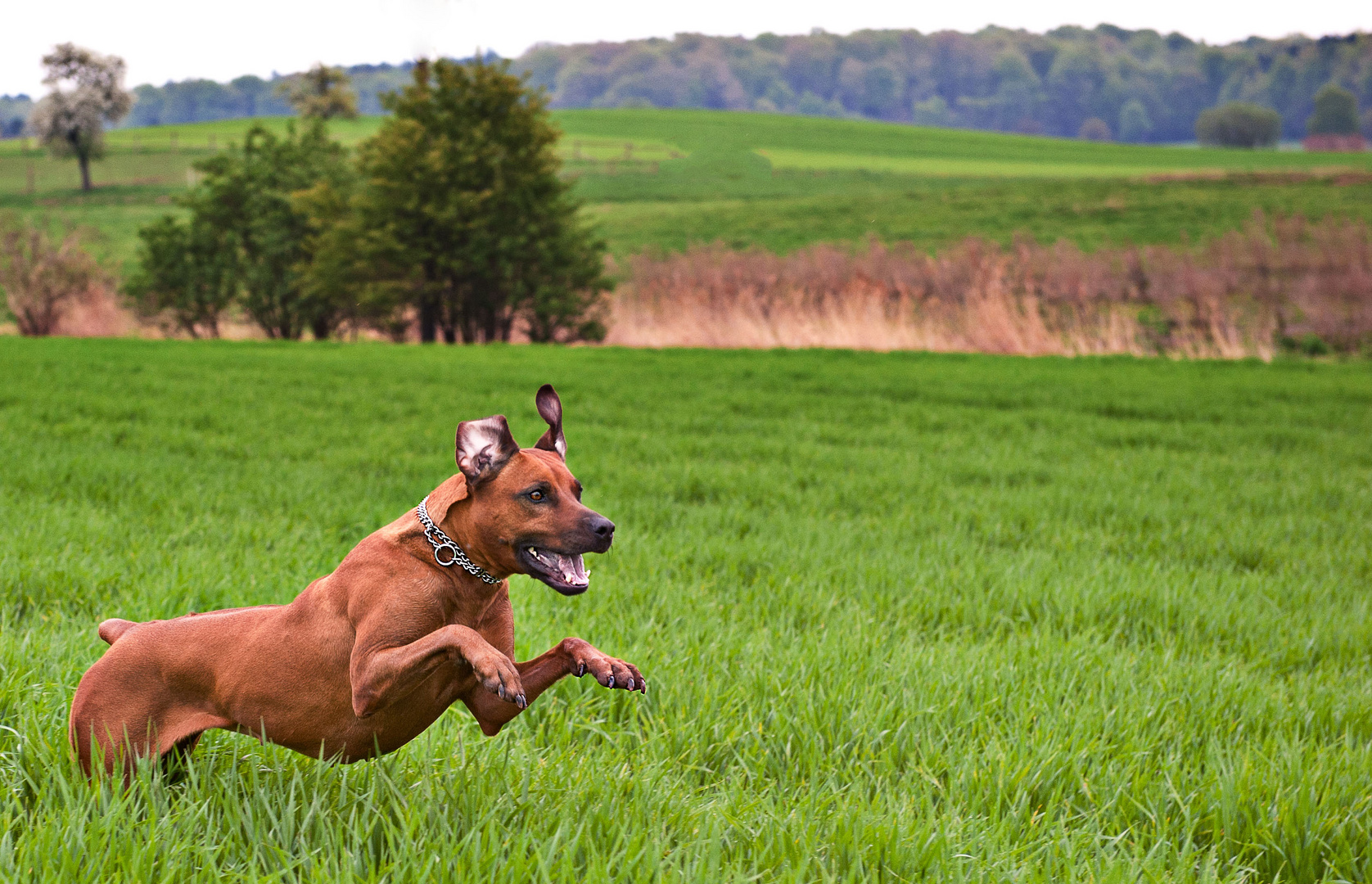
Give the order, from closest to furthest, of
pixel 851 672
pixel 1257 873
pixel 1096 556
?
1. pixel 1257 873
2. pixel 851 672
3. pixel 1096 556

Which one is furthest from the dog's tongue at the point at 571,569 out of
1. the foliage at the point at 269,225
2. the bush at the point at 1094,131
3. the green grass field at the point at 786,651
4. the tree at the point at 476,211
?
the bush at the point at 1094,131

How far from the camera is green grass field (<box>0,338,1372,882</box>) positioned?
2129mm

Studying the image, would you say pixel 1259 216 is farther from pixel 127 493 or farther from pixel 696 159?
pixel 696 159

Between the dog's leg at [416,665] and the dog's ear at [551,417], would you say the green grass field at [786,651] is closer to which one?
the dog's leg at [416,665]

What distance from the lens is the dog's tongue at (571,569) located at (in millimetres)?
1710

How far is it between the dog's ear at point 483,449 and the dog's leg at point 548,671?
38cm

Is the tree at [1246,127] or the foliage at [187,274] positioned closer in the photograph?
the foliage at [187,274]

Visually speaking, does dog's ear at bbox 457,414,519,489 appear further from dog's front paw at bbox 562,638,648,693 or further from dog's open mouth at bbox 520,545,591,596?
dog's front paw at bbox 562,638,648,693

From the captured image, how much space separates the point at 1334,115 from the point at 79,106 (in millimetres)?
168303

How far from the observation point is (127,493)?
6.06 meters

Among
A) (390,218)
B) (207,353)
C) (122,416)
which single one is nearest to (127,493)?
(122,416)

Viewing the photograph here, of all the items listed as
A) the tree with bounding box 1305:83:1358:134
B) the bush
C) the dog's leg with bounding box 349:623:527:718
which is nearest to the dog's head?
the dog's leg with bounding box 349:623:527:718

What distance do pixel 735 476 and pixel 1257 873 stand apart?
535cm

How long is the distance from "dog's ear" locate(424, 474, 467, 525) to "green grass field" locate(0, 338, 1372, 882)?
70cm
